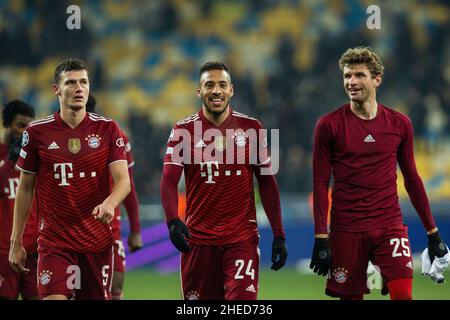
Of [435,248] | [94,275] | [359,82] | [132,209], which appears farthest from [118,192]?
[435,248]

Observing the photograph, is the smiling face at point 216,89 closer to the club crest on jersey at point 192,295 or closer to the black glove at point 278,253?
the black glove at point 278,253

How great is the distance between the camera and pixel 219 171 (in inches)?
265

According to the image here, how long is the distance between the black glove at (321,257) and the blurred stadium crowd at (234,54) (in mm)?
10229

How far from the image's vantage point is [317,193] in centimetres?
666

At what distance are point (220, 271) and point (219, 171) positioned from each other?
0.72 m

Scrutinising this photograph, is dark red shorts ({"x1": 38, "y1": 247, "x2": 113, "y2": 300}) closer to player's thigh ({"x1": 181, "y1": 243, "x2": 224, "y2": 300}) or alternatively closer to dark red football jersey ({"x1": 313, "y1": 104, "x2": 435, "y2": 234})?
player's thigh ({"x1": 181, "y1": 243, "x2": 224, "y2": 300})

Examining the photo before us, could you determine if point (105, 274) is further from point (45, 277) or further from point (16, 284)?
point (16, 284)

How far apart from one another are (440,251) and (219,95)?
6.41 feet

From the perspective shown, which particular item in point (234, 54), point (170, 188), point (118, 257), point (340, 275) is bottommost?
point (118, 257)

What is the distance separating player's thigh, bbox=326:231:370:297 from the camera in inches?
261

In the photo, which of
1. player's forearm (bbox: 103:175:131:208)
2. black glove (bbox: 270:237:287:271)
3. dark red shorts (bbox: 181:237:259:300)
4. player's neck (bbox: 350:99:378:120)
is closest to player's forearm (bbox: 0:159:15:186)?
player's forearm (bbox: 103:175:131:208)

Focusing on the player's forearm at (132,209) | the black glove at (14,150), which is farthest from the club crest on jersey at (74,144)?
the player's forearm at (132,209)

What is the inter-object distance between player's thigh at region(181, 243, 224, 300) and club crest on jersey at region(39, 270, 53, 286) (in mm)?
993
